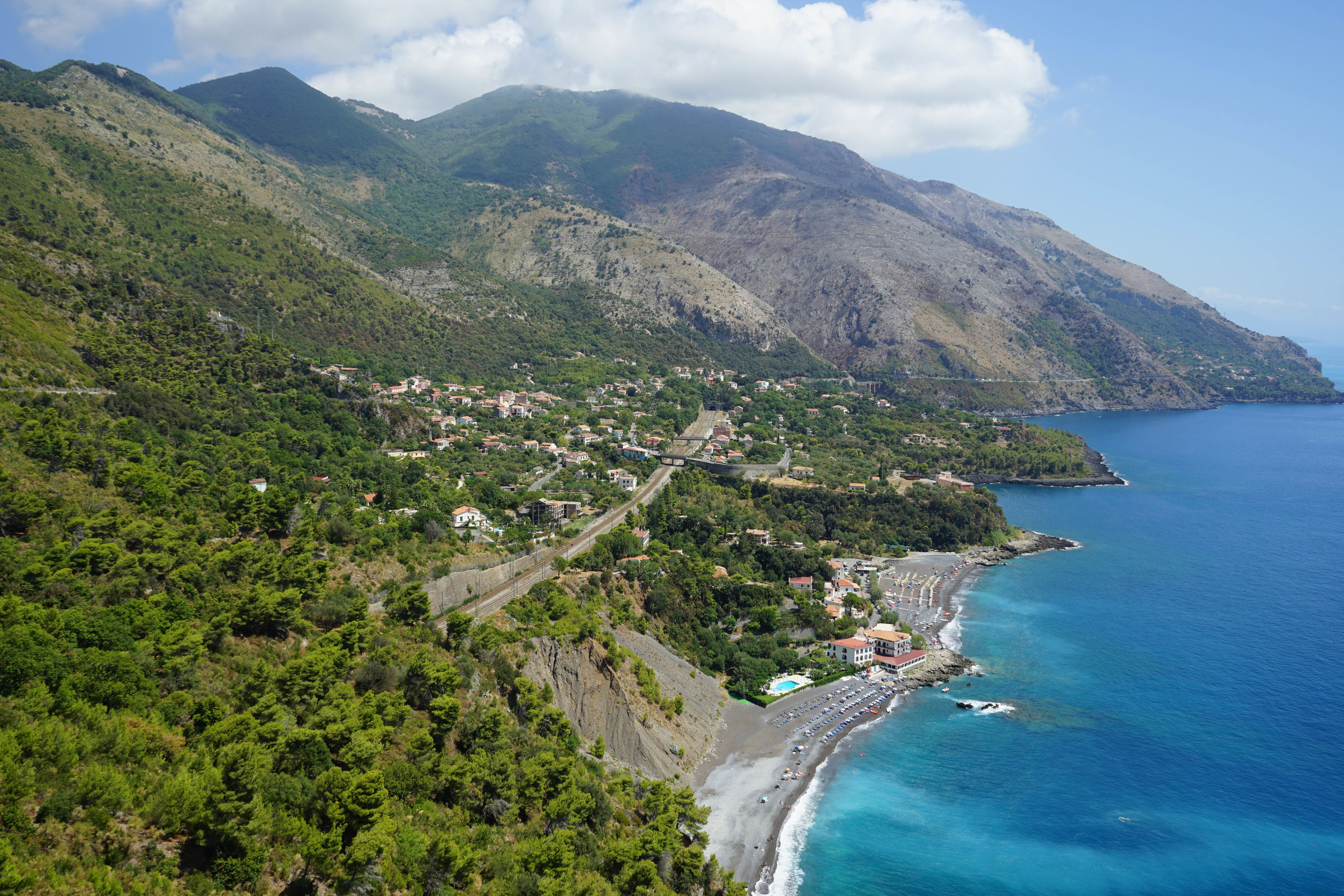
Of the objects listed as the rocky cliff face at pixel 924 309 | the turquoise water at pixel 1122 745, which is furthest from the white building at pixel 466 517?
the rocky cliff face at pixel 924 309

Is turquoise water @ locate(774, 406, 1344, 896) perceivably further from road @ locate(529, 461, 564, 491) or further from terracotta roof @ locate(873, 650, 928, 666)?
road @ locate(529, 461, 564, 491)

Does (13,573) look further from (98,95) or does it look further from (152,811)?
(98,95)

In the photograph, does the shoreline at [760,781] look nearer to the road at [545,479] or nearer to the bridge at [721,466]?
the road at [545,479]

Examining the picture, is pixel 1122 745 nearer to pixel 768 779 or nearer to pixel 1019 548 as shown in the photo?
pixel 768 779

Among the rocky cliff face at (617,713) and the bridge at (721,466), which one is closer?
the rocky cliff face at (617,713)

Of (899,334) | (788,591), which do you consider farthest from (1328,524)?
(899,334)

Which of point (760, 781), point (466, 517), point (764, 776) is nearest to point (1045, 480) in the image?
point (764, 776)

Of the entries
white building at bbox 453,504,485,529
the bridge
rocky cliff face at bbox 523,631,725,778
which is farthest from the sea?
white building at bbox 453,504,485,529
